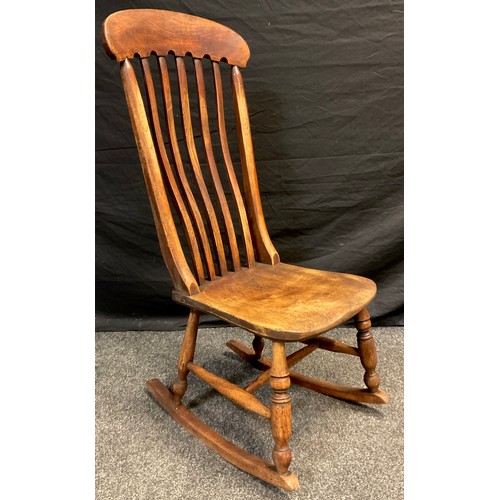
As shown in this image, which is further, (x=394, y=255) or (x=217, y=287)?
(x=394, y=255)

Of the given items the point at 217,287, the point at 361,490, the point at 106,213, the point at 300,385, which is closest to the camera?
the point at 361,490

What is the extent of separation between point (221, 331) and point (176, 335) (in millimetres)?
165

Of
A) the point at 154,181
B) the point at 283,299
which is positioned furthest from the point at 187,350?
the point at 154,181

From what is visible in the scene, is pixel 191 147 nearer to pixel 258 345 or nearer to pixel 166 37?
pixel 166 37

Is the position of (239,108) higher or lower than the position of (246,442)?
Result: higher

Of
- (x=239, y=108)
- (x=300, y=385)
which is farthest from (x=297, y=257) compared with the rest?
(x=239, y=108)

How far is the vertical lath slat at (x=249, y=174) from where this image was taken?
1233 mm

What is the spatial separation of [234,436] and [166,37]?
990 mm

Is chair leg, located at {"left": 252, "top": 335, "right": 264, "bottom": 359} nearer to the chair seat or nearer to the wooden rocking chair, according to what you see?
the wooden rocking chair

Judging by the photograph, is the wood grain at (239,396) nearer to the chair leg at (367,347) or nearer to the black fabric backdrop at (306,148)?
the chair leg at (367,347)

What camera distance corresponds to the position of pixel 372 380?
1200 mm

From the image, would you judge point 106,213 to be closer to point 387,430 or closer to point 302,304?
point 302,304

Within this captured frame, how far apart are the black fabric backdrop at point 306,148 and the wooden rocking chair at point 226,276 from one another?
0.97 feet

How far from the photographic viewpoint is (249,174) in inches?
49.4
